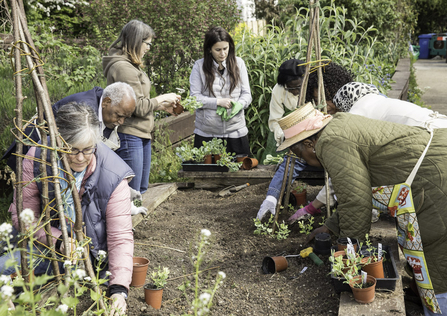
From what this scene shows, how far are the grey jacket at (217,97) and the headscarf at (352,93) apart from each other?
1.58m

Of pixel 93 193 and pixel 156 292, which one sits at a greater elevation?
pixel 93 193

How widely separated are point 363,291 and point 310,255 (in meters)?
0.71

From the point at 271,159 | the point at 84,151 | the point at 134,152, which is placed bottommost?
the point at 271,159

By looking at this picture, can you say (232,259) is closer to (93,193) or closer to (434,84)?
(93,193)

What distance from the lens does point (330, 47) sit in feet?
19.5

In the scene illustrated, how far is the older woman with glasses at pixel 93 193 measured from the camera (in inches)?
86.8

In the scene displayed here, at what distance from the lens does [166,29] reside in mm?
6148

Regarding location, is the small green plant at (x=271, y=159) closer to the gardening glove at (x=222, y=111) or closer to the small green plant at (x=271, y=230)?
the gardening glove at (x=222, y=111)

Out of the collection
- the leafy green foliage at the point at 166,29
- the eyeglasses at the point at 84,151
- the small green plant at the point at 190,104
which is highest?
the leafy green foliage at the point at 166,29

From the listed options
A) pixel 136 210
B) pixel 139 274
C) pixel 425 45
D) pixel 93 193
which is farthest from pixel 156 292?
pixel 425 45

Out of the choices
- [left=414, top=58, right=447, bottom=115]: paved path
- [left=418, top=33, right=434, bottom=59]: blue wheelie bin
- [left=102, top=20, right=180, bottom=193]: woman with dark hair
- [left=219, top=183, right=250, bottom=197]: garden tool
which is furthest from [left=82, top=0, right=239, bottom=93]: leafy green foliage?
[left=418, top=33, right=434, bottom=59]: blue wheelie bin

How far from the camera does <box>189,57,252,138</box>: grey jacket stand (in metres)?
4.61

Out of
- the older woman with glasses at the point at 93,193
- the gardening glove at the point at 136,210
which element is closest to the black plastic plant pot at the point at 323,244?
the older woman with glasses at the point at 93,193

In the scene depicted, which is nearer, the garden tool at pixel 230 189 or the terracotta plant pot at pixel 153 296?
the terracotta plant pot at pixel 153 296
